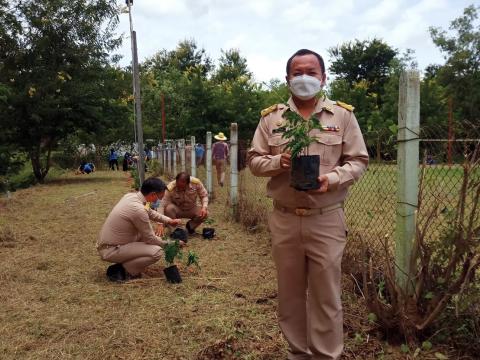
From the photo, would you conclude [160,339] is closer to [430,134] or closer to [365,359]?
[365,359]

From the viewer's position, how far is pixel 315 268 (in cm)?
259

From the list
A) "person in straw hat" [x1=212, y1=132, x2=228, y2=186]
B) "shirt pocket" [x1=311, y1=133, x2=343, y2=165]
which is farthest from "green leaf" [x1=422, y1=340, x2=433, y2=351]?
"person in straw hat" [x1=212, y1=132, x2=228, y2=186]

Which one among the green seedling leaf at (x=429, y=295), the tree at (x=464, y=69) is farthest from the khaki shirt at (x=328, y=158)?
the tree at (x=464, y=69)

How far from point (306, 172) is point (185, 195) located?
4.77 metres

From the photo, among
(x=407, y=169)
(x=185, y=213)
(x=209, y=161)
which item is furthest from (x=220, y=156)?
(x=407, y=169)

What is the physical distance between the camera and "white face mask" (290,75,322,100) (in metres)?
2.50

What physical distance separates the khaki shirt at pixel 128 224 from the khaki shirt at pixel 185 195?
202 centimetres

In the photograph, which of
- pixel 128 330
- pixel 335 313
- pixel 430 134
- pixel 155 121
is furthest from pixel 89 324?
pixel 155 121

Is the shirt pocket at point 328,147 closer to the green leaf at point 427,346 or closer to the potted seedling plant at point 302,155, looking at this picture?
the potted seedling plant at point 302,155

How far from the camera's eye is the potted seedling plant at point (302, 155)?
237 cm

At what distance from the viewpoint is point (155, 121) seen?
32.0m

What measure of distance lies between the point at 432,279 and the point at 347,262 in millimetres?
1084

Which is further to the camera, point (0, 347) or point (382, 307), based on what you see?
point (0, 347)

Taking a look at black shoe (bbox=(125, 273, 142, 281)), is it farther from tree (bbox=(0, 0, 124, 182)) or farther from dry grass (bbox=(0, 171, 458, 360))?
tree (bbox=(0, 0, 124, 182))
